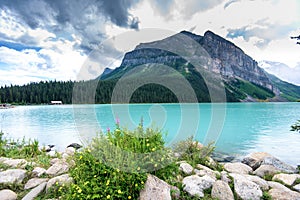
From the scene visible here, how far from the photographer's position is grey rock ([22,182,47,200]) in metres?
4.18

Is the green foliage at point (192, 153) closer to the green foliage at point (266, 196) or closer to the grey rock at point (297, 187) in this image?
the green foliage at point (266, 196)

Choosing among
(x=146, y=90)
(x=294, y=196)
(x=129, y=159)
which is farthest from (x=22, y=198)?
(x=146, y=90)

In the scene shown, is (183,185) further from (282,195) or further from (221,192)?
(282,195)

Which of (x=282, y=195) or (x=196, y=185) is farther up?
(x=196, y=185)

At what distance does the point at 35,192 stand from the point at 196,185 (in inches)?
128

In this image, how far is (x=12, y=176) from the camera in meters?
4.91

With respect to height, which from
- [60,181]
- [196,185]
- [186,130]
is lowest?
[186,130]

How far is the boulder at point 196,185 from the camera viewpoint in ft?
14.2

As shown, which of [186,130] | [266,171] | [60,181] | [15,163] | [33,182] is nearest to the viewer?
[60,181]

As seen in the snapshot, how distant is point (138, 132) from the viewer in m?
4.23

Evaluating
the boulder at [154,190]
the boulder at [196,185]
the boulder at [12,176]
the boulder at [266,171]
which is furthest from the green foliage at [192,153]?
the boulder at [12,176]

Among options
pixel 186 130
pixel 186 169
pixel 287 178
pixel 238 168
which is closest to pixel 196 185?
pixel 186 169

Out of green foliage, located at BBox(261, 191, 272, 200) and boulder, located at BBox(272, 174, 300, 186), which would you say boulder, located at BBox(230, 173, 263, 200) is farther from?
boulder, located at BBox(272, 174, 300, 186)

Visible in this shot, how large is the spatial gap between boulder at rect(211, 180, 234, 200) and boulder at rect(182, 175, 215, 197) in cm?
19
